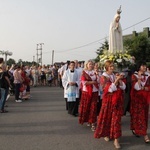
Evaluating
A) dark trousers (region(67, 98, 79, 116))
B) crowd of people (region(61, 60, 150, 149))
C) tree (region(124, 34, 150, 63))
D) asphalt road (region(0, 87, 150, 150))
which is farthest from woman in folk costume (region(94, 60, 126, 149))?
tree (region(124, 34, 150, 63))

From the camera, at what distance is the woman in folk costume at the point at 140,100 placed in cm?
639

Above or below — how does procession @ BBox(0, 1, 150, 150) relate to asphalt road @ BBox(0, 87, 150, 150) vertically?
above

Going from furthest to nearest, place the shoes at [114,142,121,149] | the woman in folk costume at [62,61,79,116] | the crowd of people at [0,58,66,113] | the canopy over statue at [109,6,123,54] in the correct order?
the canopy over statue at [109,6,123,54]
the crowd of people at [0,58,66,113]
the woman in folk costume at [62,61,79,116]
the shoes at [114,142,121,149]

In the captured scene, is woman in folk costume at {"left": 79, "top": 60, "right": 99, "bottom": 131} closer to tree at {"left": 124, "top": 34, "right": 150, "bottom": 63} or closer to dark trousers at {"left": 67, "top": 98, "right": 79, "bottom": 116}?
dark trousers at {"left": 67, "top": 98, "right": 79, "bottom": 116}

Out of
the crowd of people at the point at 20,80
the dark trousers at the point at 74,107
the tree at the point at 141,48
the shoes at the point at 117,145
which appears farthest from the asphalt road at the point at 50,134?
the tree at the point at 141,48

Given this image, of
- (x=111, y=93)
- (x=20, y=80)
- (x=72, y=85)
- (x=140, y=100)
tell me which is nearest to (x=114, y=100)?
(x=111, y=93)

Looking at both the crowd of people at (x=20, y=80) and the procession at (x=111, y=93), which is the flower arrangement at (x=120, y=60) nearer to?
the procession at (x=111, y=93)

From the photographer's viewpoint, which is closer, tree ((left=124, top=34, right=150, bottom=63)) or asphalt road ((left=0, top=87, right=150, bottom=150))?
asphalt road ((left=0, top=87, right=150, bottom=150))

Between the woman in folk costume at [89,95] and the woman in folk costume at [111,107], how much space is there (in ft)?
4.46

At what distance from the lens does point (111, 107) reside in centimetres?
604

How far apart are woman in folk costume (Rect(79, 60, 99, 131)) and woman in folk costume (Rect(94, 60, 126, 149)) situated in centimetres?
136

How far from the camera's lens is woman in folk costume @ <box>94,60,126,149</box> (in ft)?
19.5

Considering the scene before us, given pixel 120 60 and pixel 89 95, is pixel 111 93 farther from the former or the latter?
pixel 120 60

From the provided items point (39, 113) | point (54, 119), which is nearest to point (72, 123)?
point (54, 119)
